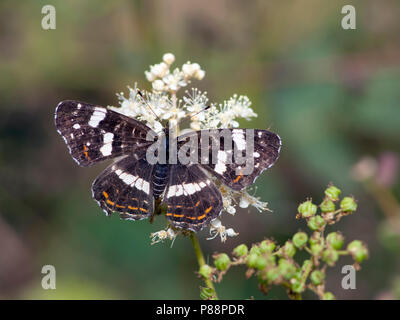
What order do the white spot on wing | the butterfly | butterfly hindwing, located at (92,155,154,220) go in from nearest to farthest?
the butterfly
butterfly hindwing, located at (92,155,154,220)
the white spot on wing

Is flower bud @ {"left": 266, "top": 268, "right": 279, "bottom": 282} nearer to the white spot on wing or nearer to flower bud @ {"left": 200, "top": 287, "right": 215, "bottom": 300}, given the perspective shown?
flower bud @ {"left": 200, "top": 287, "right": 215, "bottom": 300}

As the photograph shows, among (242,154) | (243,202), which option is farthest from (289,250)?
(242,154)

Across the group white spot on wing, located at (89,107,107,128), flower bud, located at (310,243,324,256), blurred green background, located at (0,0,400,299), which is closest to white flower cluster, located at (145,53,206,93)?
white spot on wing, located at (89,107,107,128)

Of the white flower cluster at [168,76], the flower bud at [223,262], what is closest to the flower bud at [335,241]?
the flower bud at [223,262]

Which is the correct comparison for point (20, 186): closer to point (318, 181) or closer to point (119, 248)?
point (119, 248)

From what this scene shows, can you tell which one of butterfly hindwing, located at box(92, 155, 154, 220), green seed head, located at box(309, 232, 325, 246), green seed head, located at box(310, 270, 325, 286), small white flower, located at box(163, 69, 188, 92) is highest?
small white flower, located at box(163, 69, 188, 92)

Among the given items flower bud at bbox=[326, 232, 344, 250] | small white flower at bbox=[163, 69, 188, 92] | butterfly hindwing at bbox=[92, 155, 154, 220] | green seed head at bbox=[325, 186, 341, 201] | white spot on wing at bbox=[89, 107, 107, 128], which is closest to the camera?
flower bud at bbox=[326, 232, 344, 250]

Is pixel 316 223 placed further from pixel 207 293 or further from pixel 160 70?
pixel 160 70
